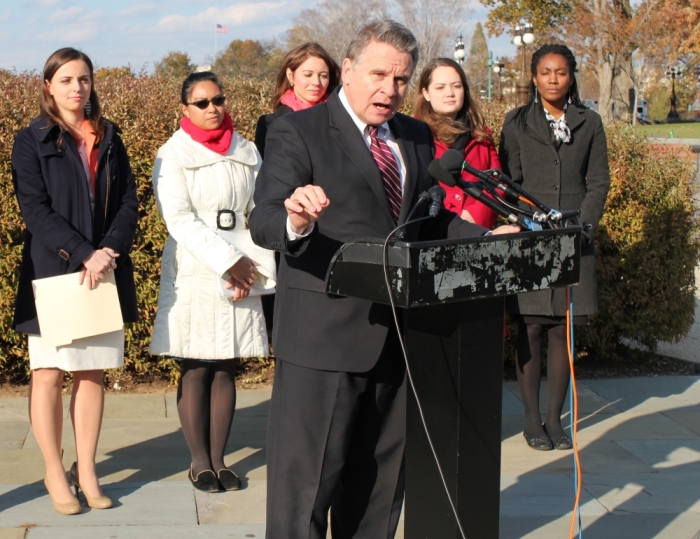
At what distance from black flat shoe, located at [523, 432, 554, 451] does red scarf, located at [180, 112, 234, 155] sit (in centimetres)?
247

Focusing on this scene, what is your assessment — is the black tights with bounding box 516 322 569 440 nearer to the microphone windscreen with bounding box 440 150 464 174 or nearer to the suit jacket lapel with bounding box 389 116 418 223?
the suit jacket lapel with bounding box 389 116 418 223

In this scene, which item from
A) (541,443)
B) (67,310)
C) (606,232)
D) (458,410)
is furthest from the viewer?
(606,232)

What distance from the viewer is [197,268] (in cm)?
443

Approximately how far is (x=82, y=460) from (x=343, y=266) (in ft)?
7.66

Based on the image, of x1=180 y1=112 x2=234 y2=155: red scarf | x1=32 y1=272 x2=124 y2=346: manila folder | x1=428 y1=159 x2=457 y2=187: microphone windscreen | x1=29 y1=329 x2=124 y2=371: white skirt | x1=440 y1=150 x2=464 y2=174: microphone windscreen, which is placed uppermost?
x1=180 y1=112 x2=234 y2=155: red scarf

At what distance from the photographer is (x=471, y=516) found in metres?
2.68

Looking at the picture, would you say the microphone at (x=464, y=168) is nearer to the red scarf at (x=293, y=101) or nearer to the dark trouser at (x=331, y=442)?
the dark trouser at (x=331, y=442)

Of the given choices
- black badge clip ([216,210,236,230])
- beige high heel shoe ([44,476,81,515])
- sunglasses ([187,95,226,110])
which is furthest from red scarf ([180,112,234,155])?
beige high heel shoe ([44,476,81,515])

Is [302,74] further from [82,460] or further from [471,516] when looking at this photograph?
[471,516]

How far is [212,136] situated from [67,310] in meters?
1.15

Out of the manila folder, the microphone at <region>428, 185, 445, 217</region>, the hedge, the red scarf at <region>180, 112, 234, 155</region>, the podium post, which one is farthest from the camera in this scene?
the hedge

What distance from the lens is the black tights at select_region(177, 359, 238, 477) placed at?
4.43m

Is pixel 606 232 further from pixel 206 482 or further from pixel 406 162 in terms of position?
pixel 406 162

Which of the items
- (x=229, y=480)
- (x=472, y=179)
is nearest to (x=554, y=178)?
(x=472, y=179)
